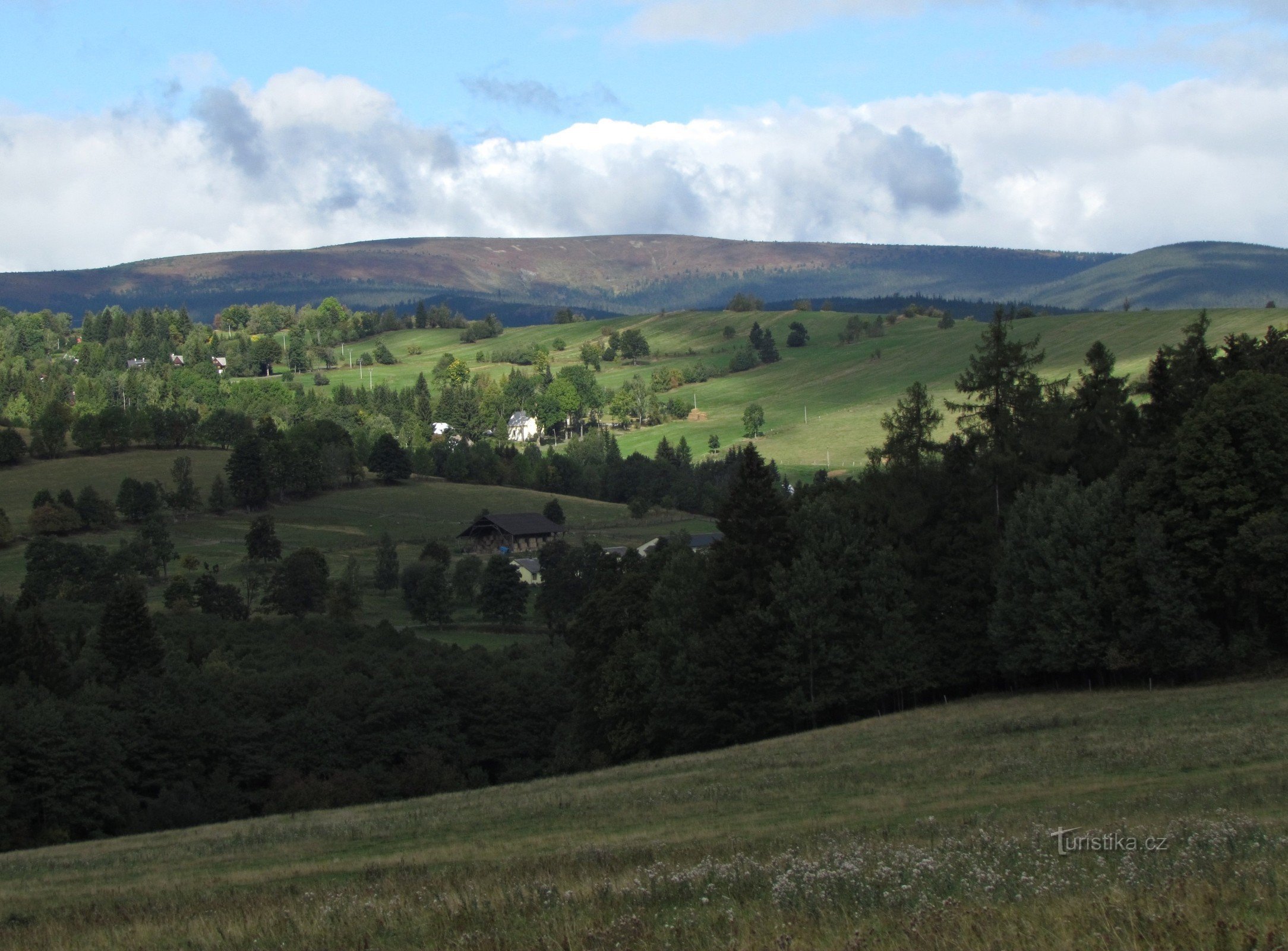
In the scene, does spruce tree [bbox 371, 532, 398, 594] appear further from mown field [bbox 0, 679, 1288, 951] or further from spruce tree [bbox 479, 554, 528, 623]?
mown field [bbox 0, 679, 1288, 951]

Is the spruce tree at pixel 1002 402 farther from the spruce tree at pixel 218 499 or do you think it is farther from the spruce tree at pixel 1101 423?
the spruce tree at pixel 218 499

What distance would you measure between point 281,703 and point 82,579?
5149 cm

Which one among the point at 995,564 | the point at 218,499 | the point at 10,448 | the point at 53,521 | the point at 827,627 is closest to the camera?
the point at 827,627

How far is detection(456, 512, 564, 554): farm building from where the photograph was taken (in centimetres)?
13338

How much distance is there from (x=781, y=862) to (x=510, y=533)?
122890 millimetres

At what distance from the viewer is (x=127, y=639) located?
70.8 metres

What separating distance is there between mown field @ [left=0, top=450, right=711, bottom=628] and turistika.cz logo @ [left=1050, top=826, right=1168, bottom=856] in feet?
310

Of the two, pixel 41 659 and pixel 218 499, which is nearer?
pixel 41 659

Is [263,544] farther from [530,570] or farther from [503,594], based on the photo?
[503,594]

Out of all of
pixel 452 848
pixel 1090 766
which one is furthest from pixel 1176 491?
pixel 452 848

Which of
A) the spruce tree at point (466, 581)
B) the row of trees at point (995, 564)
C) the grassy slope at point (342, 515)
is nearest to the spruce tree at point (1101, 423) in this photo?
the row of trees at point (995, 564)

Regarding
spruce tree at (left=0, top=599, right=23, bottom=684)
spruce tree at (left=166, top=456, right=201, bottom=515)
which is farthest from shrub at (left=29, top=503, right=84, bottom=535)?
spruce tree at (left=0, top=599, right=23, bottom=684)

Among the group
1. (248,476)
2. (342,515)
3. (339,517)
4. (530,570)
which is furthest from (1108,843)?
(248,476)

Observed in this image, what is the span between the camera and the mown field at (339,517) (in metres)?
122
